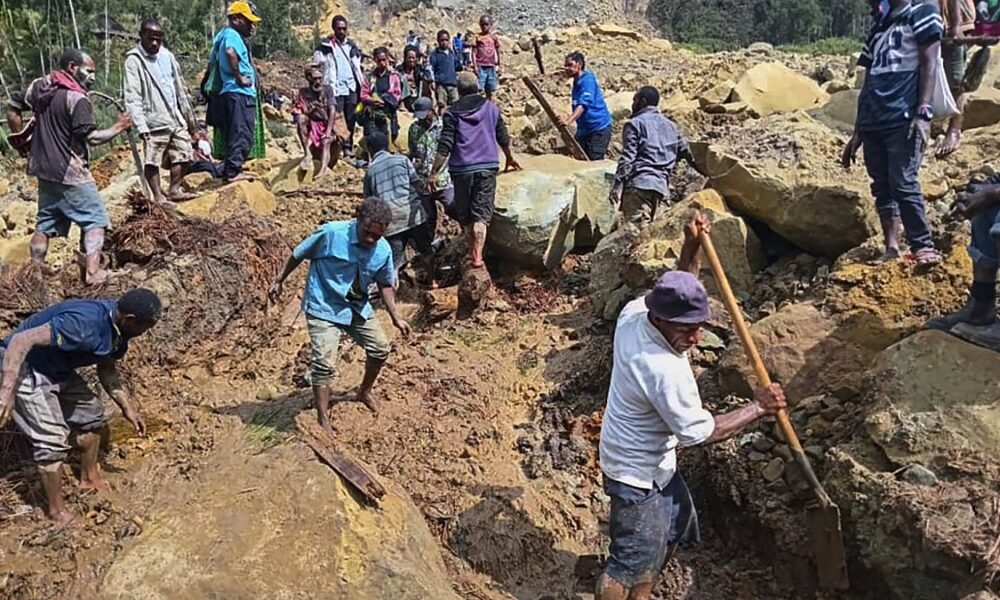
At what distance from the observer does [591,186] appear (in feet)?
24.4

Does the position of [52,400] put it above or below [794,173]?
below

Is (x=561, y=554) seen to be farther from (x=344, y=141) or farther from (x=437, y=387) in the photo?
(x=344, y=141)

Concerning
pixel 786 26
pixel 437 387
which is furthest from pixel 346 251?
pixel 786 26

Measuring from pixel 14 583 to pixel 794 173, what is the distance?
199 inches

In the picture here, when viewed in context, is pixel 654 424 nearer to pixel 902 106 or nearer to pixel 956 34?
pixel 902 106

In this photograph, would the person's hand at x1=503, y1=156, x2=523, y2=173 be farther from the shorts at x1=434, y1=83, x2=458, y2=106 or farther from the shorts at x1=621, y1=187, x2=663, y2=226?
A: the shorts at x1=434, y1=83, x2=458, y2=106

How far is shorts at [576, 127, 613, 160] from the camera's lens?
8609 mm

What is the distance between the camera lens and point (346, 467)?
4289 mm

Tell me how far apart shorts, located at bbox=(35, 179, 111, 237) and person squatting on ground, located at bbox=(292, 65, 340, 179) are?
3510 mm

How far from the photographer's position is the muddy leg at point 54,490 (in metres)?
4.30

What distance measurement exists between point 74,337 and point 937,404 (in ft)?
13.4

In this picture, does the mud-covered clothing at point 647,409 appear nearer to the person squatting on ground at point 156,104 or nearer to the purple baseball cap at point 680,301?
the purple baseball cap at point 680,301

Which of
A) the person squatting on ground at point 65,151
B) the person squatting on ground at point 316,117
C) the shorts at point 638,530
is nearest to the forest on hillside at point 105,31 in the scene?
the person squatting on ground at point 316,117

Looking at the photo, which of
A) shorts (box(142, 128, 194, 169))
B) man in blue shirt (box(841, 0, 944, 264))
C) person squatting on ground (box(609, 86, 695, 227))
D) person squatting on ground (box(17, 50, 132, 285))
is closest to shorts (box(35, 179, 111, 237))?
person squatting on ground (box(17, 50, 132, 285))
